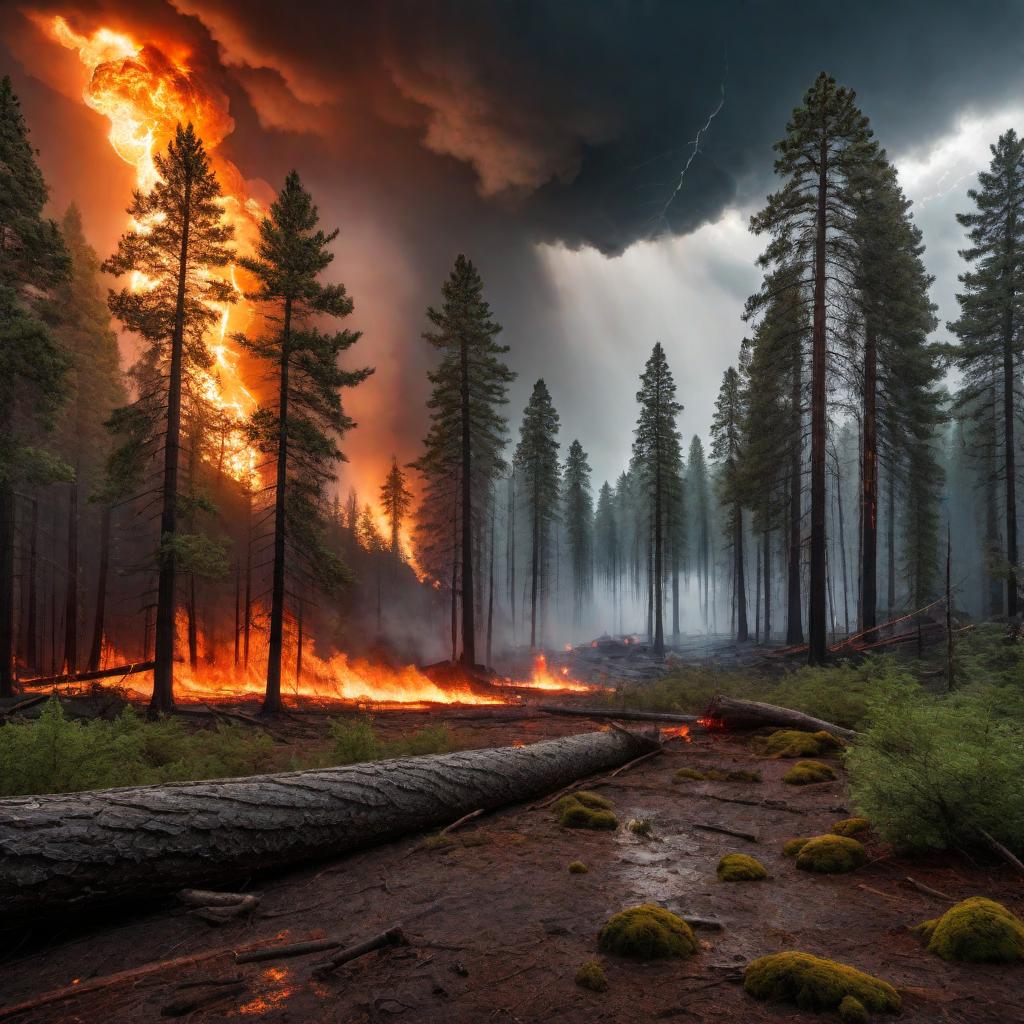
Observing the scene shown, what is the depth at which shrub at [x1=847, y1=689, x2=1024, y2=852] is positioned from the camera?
416cm

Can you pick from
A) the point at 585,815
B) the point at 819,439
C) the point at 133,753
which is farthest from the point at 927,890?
the point at 819,439

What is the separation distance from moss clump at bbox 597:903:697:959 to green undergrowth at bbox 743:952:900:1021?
443 millimetres

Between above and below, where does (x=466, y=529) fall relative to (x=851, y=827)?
above

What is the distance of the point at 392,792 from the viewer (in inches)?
223

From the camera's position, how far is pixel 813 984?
258 centimetres

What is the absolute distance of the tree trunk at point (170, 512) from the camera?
47.0 feet

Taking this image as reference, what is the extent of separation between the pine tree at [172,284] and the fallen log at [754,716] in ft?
48.7

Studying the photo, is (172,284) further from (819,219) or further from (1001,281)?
(1001,281)

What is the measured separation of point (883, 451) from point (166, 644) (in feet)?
100

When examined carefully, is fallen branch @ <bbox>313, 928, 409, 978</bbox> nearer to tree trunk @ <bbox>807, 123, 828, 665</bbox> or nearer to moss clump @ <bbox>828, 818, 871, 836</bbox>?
moss clump @ <bbox>828, 818, 871, 836</bbox>

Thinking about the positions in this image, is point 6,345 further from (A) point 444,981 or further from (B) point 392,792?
(A) point 444,981


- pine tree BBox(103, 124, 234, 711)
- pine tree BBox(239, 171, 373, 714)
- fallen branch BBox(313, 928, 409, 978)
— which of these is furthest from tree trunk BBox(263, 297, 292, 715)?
fallen branch BBox(313, 928, 409, 978)

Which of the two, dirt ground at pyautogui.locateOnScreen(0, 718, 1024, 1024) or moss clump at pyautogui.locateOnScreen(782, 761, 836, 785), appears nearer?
dirt ground at pyautogui.locateOnScreen(0, 718, 1024, 1024)

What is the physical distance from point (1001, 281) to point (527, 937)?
33519 mm
